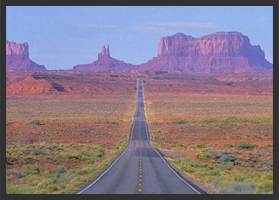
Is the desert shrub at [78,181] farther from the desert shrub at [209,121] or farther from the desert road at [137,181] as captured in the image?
the desert shrub at [209,121]

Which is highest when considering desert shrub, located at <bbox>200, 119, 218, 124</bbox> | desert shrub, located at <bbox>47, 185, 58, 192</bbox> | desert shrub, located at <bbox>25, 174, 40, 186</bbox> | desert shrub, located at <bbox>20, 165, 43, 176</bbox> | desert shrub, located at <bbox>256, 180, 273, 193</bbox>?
desert shrub, located at <bbox>256, 180, 273, 193</bbox>

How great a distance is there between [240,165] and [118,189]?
50.8 ft

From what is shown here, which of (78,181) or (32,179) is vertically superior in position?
(78,181)

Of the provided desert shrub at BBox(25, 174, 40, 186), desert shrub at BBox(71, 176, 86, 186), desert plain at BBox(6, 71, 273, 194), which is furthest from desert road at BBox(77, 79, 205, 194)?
desert shrub at BBox(25, 174, 40, 186)

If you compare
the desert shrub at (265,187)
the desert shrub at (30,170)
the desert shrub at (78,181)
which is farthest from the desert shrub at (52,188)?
the desert shrub at (265,187)

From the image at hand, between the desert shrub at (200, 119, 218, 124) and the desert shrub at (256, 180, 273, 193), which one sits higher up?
the desert shrub at (256, 180, 273, 193)

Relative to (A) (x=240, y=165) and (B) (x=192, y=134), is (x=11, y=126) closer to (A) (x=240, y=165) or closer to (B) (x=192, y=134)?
(B) (x=192, y=134)

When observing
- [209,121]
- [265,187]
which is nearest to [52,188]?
[265,187]

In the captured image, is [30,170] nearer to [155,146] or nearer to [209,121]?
[155,146]

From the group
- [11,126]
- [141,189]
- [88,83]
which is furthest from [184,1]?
[88,83]

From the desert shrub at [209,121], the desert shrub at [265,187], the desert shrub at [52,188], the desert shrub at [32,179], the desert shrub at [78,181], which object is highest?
the desert shrub at [265,187]

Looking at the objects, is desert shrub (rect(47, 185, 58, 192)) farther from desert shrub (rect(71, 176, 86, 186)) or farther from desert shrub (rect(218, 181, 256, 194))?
desert shrub (rect(218, 181, 256, 194))

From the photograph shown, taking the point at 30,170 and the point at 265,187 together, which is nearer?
the point at 265,187

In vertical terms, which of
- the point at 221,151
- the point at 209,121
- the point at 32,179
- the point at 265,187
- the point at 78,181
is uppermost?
the point at 265,187
